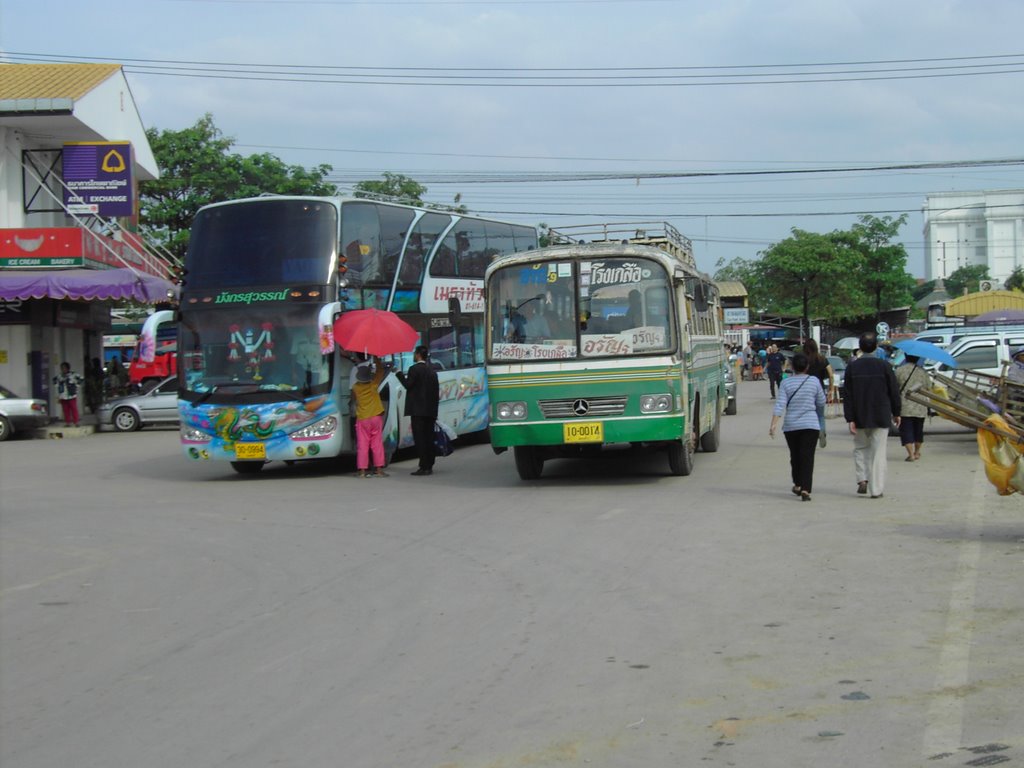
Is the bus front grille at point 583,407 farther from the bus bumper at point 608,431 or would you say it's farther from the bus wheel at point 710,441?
the bus wheel at point 710,441

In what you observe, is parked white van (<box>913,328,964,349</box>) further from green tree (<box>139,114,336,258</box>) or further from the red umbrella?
green tree (<box>139,114,336,258</box>)

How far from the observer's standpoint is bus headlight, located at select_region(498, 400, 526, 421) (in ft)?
47.7

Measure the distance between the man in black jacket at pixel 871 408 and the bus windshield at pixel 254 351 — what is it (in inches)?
290

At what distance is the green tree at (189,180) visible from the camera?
45.0 meters

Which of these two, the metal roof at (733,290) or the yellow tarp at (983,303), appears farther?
the metal roof at (733,290)

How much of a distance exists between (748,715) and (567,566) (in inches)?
163

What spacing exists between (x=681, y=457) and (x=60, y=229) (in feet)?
67.9

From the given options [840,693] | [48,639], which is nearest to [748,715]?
[840,693]

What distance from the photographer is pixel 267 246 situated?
1673 centimetres

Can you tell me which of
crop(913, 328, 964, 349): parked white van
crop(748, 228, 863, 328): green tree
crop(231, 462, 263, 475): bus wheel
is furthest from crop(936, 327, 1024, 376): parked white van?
crop(748, 228, 863, 328): green tree

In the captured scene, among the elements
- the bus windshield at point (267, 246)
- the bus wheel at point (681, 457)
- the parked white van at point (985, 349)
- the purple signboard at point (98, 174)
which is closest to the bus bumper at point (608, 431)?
the bus wheel at point (681, 457)

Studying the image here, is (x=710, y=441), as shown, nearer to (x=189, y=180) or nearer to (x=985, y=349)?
(x=985, y=349)

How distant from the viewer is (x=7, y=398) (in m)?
29.2

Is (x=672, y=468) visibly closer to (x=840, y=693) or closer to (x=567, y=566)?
(x=567, y=566)
